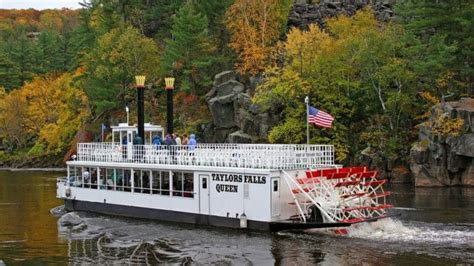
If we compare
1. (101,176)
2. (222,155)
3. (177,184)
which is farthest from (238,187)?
(101,176)

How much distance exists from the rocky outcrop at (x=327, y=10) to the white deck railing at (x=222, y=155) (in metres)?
46.6

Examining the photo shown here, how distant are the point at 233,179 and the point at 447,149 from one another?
28134mm

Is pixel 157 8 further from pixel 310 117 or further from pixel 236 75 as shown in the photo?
pixel 310 117

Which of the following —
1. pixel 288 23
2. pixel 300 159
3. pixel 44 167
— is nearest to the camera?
pixel 300 159

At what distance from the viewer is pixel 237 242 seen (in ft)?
97.3

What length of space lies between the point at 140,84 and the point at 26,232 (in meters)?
12.0

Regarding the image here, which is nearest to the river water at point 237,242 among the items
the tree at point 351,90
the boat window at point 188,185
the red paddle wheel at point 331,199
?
the red paddle wheel at point 331,199

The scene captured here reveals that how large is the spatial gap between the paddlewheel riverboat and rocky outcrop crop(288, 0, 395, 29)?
4783 centimetres

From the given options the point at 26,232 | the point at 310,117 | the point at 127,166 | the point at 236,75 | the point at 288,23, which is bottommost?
the point at 26,232

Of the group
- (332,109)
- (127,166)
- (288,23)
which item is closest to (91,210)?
(127,166)

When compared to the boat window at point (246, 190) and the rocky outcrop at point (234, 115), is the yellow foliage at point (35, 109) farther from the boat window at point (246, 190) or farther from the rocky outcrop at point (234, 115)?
the boat window at point (246, 190)

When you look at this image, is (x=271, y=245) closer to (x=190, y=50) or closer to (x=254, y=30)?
(x=254, y=30)

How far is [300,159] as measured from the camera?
32531 millimetres

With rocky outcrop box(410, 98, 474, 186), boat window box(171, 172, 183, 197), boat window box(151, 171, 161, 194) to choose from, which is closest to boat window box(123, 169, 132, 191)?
boat window box(151, 171, 161, 194)
